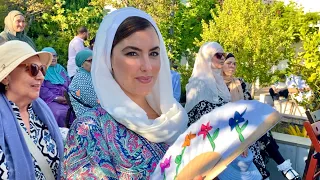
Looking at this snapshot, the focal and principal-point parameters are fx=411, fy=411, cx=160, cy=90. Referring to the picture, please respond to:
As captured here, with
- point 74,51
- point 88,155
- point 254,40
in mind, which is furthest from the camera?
point 254,40

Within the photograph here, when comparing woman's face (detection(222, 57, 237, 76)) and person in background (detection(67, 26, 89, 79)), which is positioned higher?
woman's face (detection(222, 57, 237, 76))

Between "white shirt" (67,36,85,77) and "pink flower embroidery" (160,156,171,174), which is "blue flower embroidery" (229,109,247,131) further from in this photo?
"white shirt" (67,36,85,77)

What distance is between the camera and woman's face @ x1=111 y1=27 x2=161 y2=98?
1.55 metres

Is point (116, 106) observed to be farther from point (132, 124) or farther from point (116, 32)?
point (116, 32)

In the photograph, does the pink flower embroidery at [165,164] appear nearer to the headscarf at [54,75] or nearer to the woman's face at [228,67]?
the woman's face at [228,67]

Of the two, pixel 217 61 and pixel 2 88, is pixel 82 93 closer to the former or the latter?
pixel 217 61

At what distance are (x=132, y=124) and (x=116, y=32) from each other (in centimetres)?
36

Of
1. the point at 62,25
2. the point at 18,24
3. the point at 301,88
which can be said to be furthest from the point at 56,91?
the point at 62,25

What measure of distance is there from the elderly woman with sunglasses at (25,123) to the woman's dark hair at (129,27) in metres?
0.72

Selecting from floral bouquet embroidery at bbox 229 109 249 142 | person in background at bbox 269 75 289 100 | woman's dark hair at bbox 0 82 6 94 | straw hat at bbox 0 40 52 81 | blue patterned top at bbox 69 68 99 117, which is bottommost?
person in background at bbox 269 75 289 100

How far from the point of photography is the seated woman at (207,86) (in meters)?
3.86

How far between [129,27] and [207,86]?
98.0 inches

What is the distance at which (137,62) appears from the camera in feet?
5.07

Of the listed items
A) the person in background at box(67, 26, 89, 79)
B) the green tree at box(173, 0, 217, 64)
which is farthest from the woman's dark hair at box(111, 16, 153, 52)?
the green tree at box(173, 0, 217, 64)
